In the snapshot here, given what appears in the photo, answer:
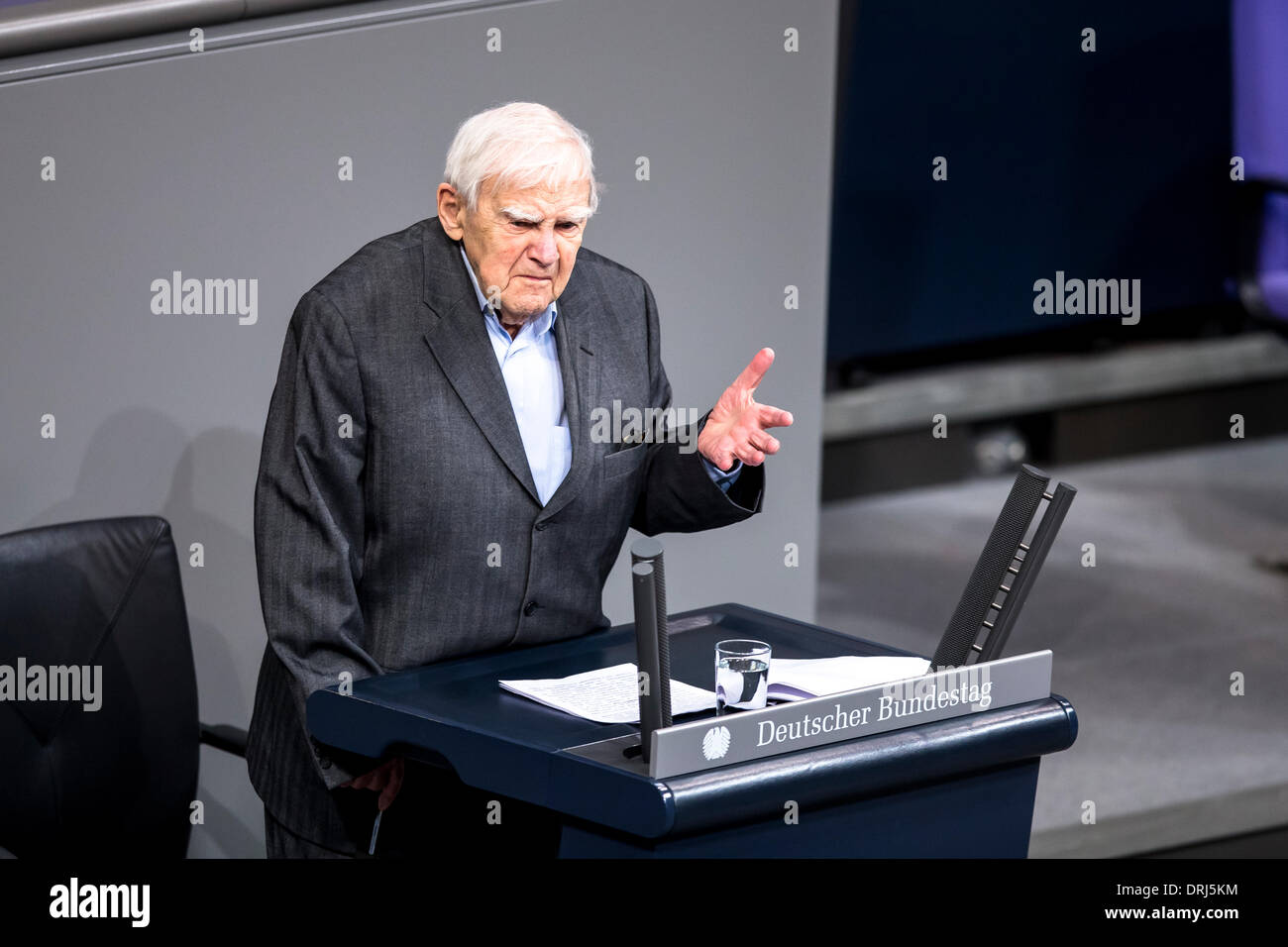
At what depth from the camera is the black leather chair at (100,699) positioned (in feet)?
9.02

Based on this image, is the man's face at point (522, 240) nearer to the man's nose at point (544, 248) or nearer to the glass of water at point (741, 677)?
the man's nose at point (544, 248)

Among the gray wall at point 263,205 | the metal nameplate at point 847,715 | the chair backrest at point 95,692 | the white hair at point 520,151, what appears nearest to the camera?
the metal nameplate at point 847,715

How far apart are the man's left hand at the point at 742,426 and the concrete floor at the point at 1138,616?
1.64 m

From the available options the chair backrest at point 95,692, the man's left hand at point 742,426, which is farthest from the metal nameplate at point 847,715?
the chair backrest at point 95,692

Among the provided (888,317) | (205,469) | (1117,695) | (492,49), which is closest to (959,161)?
(888,317)

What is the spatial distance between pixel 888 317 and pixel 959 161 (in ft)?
1.84

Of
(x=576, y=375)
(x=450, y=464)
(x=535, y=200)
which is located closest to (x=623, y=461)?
(x=576, y=375)

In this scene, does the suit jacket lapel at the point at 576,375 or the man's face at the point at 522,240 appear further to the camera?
the suit jacket lapel at the point at 576,375

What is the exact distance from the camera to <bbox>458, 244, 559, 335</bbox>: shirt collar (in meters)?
2.47

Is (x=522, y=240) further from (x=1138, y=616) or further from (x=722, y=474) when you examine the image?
(x=1138, y=616)

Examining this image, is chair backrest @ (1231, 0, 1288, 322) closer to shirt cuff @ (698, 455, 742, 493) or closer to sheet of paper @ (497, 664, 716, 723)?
shirt cuff @ (698, 455, 742, 493)

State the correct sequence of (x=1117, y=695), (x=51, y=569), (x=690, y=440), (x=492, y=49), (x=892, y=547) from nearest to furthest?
(x=690, y=440) < (x=51, y=569) < (x=492, y=49) < (x=1117, y=695) < (x=892, y=547)
